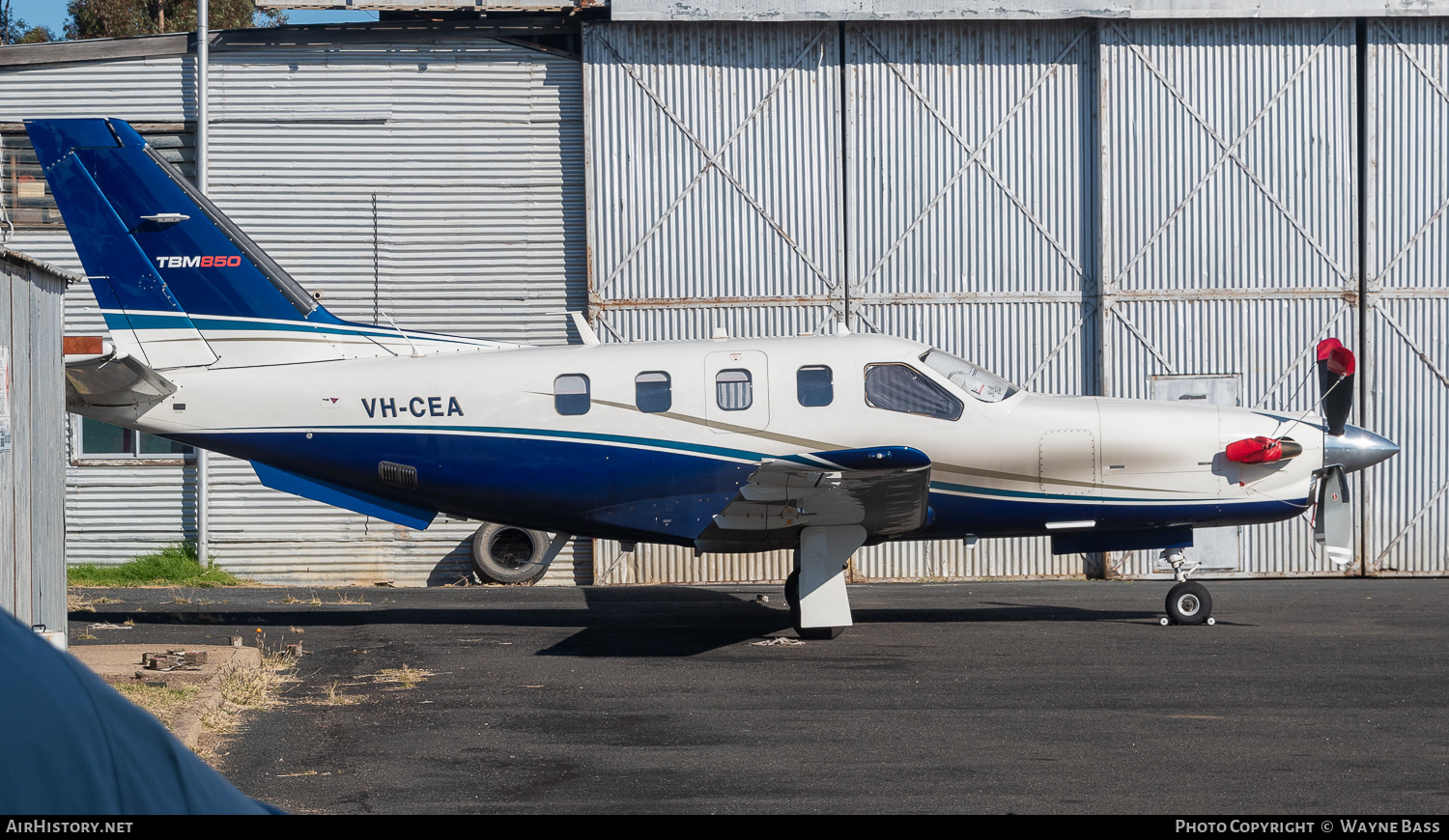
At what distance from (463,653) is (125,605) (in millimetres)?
5464

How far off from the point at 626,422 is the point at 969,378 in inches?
127

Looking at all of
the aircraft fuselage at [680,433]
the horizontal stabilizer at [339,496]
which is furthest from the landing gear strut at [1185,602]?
the horizontal stabilizer at [339,496]

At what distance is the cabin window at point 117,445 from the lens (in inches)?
685

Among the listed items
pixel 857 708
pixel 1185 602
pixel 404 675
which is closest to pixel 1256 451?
pixel 1185 602

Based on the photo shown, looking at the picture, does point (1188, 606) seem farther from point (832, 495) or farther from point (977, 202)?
point (977, 202)

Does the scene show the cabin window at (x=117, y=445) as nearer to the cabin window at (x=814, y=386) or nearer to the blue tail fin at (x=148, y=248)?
the blue tail fin at (x=148, y=248)

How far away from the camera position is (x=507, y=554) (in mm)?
17266

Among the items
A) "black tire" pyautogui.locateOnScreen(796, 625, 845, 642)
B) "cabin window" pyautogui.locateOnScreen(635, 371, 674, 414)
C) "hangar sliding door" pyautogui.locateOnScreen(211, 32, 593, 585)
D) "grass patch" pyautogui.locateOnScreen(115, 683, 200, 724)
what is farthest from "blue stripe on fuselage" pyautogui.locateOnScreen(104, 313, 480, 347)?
"hangar sliding door" pyautogui.locateOnScreen(211, 32, 593, 585)

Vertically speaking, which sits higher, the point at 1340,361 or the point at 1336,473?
the point at 1340,361

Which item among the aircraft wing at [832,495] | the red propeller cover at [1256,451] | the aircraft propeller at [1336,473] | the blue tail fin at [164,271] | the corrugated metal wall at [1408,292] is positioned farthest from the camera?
the corrugated metal wall at [1408,292]

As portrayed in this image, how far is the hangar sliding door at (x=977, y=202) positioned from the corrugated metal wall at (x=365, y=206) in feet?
13.8

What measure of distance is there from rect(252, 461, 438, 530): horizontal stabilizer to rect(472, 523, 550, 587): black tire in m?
5.01

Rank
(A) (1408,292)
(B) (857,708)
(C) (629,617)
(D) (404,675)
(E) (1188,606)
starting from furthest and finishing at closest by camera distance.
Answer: (A) (1408,292)
(C) (629,617)
(E) (1188,606)
(D) (404,675)
(B) (857,708)

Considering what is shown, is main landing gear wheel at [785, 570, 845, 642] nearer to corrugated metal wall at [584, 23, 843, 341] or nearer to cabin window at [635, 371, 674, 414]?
cabin window at [635, 371, 674, 414]
